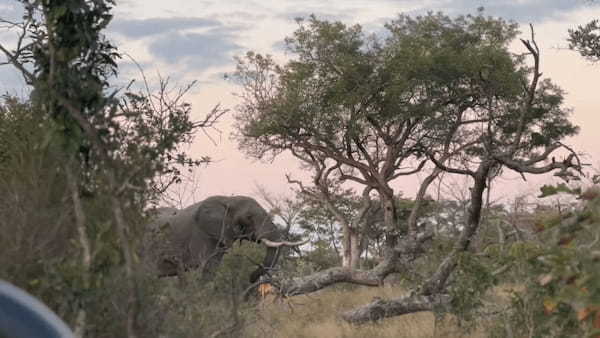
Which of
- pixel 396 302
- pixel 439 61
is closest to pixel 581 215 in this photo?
pixel 396 302

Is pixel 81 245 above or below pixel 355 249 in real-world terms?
above

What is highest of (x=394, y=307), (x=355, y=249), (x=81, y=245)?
(x=81, y=245)

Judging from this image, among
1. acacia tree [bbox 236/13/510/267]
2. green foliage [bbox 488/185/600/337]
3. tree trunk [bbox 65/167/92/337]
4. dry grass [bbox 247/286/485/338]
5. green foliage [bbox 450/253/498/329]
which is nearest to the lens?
green foliage [bbox 488/185/600/337]

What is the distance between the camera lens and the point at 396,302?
13.4 m

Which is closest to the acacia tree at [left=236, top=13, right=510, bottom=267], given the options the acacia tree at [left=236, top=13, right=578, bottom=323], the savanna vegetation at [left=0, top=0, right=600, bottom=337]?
the acacia tree at [left=236, top=13, right=578, bottom=323]

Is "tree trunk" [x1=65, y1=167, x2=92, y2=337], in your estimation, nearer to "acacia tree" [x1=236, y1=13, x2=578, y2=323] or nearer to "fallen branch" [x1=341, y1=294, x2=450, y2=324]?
"fallen branch" [x1=341, y1=294, x2=450, y2=324]

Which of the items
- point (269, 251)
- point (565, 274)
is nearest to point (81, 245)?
point (565, 274)

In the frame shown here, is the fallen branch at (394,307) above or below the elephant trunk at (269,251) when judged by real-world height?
below

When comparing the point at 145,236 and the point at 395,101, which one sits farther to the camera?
the point at 395,101

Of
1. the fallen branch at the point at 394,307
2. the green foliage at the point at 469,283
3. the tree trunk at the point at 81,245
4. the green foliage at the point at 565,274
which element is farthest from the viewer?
the fallen branch at the point at 394,307

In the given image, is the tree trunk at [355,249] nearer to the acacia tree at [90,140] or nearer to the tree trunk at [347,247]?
the tree trunk at [347,247]

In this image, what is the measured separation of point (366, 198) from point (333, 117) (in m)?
3.13

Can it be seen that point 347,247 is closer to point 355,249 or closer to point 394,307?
point 355,249

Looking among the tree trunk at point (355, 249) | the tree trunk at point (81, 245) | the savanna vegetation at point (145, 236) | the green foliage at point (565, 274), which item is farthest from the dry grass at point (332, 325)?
the tree trunk at point (355, 249)
